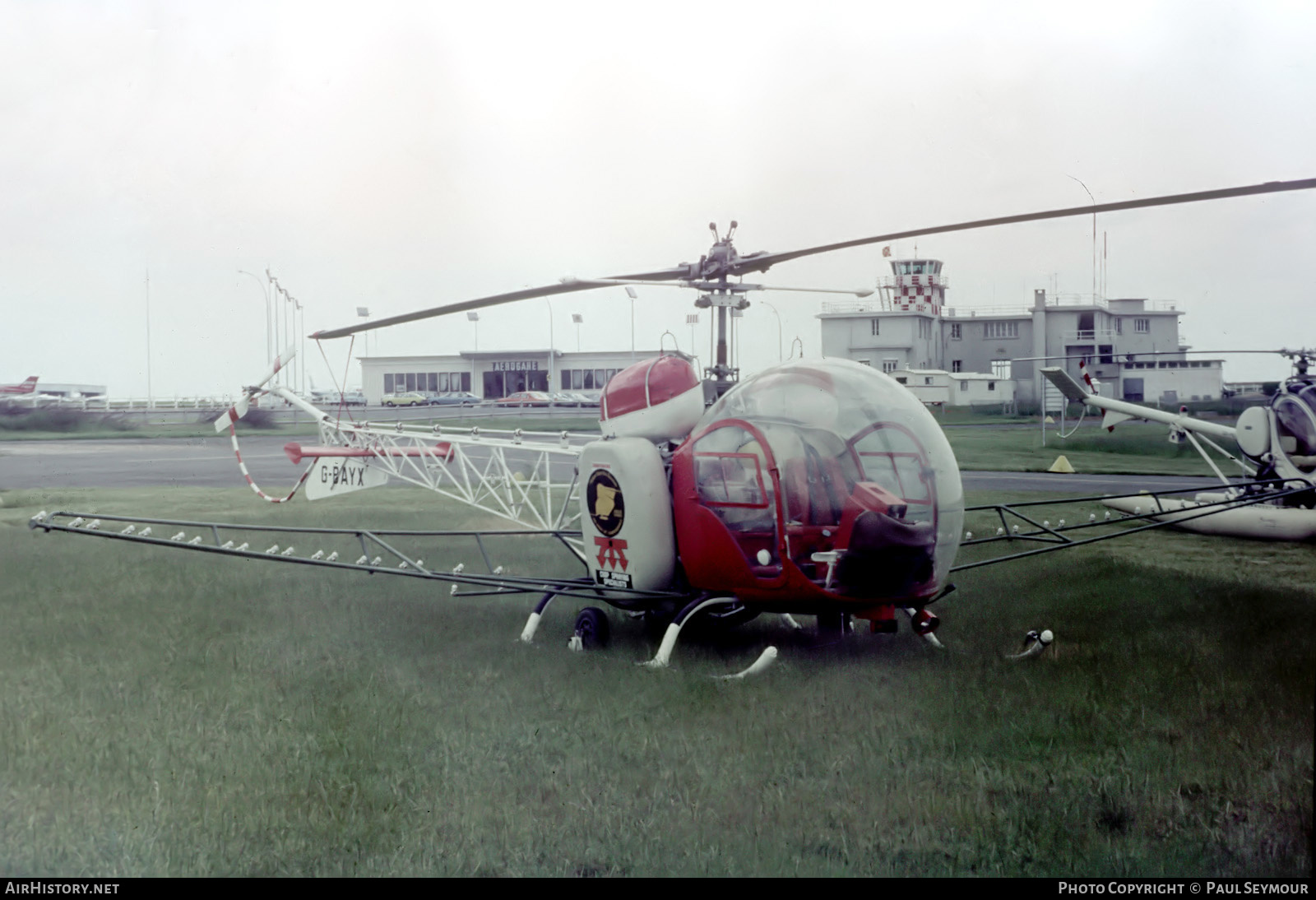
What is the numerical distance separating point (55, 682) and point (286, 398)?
244 inches

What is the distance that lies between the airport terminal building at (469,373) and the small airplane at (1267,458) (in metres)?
6.03

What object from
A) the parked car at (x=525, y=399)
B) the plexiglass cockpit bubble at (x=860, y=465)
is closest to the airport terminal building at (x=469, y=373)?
the parked car at (x=525, y=399)

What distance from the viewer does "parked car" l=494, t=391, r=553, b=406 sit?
9.87 metres

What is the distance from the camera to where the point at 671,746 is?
4020 millimetres

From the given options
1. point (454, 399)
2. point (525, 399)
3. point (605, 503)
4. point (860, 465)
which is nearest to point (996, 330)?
point (525, 399)

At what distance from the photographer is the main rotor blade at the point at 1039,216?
345 centimetres

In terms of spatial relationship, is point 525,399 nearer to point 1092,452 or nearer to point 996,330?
point 996,330

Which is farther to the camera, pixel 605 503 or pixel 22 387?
pixel 22 387

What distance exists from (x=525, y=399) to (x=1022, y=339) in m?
5.36

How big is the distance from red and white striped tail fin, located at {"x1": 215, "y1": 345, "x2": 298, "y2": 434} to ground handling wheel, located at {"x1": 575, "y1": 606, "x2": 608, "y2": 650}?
21.6ft

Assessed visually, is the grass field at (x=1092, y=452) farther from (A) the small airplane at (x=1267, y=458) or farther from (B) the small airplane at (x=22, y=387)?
(B) the small airplane at (x=22, y=387)
